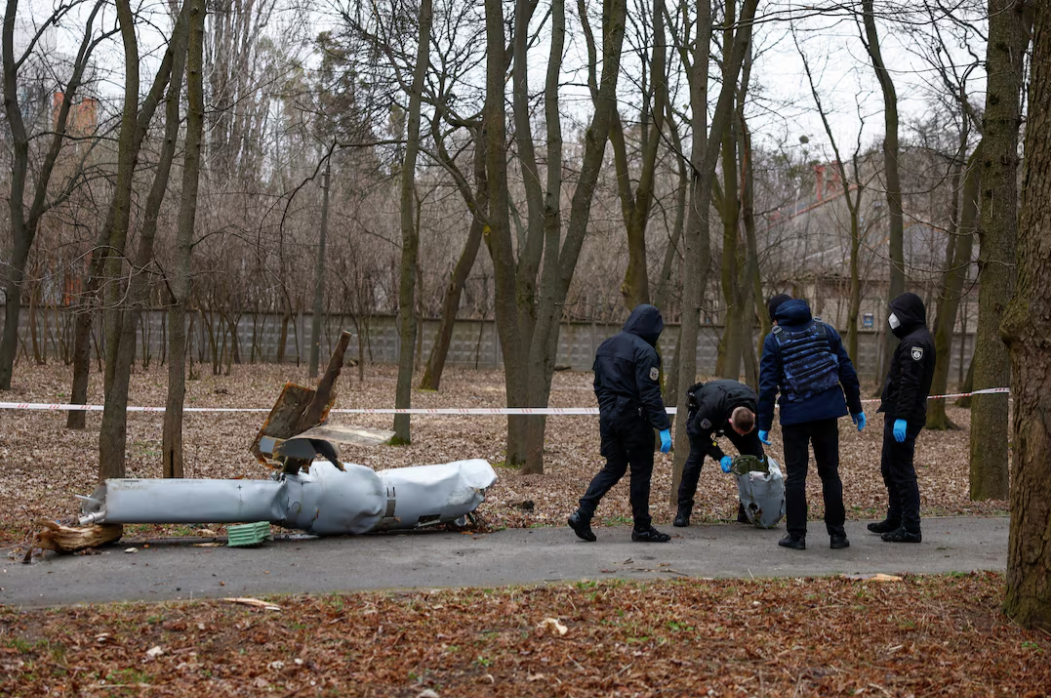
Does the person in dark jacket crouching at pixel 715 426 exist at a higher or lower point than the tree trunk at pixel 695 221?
lower

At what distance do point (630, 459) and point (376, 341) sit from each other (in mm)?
28060

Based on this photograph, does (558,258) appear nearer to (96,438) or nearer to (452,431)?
(452,431)

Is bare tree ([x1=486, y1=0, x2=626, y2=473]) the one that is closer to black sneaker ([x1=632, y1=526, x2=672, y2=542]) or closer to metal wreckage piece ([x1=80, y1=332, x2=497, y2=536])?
metal wreckage piece ([x1=80, y1=332, x2=497, y2=536])

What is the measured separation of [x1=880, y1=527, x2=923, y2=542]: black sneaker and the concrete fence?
2321 centimetres

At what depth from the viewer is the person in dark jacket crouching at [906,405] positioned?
7.16 meters

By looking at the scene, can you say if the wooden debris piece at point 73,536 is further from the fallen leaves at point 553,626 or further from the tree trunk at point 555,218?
the tree trunk at point 555,218

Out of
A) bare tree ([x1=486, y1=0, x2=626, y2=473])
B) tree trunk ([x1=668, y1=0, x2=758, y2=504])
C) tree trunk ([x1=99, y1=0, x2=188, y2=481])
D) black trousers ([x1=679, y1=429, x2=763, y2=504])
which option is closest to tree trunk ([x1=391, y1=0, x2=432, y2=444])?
bare tree ([x1=486, y1=0, x2=626, y2=473])

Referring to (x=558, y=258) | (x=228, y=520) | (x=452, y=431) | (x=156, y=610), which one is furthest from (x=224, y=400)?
(x=156, y=610)

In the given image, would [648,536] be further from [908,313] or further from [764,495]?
[908,313]

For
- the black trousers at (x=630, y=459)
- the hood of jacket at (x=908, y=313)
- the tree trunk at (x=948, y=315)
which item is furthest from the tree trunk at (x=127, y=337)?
the tree trunk at (x=948, y=315)

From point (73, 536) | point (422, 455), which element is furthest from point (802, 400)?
point (422, 455)

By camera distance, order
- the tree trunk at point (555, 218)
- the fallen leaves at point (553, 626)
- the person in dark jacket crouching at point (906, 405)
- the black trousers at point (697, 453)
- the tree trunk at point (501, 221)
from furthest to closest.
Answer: the tree trunk at point (501, 221) → the tree trunk at point (555, 218) → the black trousers at point (697, 453) → the person in dark jacket crouching at point (906, 405) → the fallen leaves at point (553, 626)

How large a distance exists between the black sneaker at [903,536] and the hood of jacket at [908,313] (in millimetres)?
1491

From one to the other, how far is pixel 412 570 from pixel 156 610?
1.61 meters
